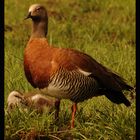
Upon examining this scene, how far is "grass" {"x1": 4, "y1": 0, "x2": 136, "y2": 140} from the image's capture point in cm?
686

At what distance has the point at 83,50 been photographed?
Result: 408 inches

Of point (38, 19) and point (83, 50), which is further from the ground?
point (38, 19)

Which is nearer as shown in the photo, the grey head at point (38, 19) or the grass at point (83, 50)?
the grass at point (83, 50)

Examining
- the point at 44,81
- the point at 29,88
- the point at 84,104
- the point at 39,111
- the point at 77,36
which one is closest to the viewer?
the point at 44,81

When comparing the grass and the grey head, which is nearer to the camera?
the grass

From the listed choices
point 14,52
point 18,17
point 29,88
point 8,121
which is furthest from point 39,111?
point 18,17

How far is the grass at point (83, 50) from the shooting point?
686 cm

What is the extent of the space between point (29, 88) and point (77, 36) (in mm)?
3215

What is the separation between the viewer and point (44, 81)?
6789 millimetres

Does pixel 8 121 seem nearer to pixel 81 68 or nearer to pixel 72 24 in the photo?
pixel 81 68

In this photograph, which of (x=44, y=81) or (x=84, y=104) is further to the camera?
(x=84, y=104)

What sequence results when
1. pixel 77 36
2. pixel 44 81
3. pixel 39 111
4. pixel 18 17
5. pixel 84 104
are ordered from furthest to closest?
pixel 18 17 < pixel 77 36 < pixel 84 104 < pixel 39 111 < pixel 44 81

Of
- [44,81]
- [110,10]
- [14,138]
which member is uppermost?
[110,10]

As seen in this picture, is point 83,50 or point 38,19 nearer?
point 38,19
